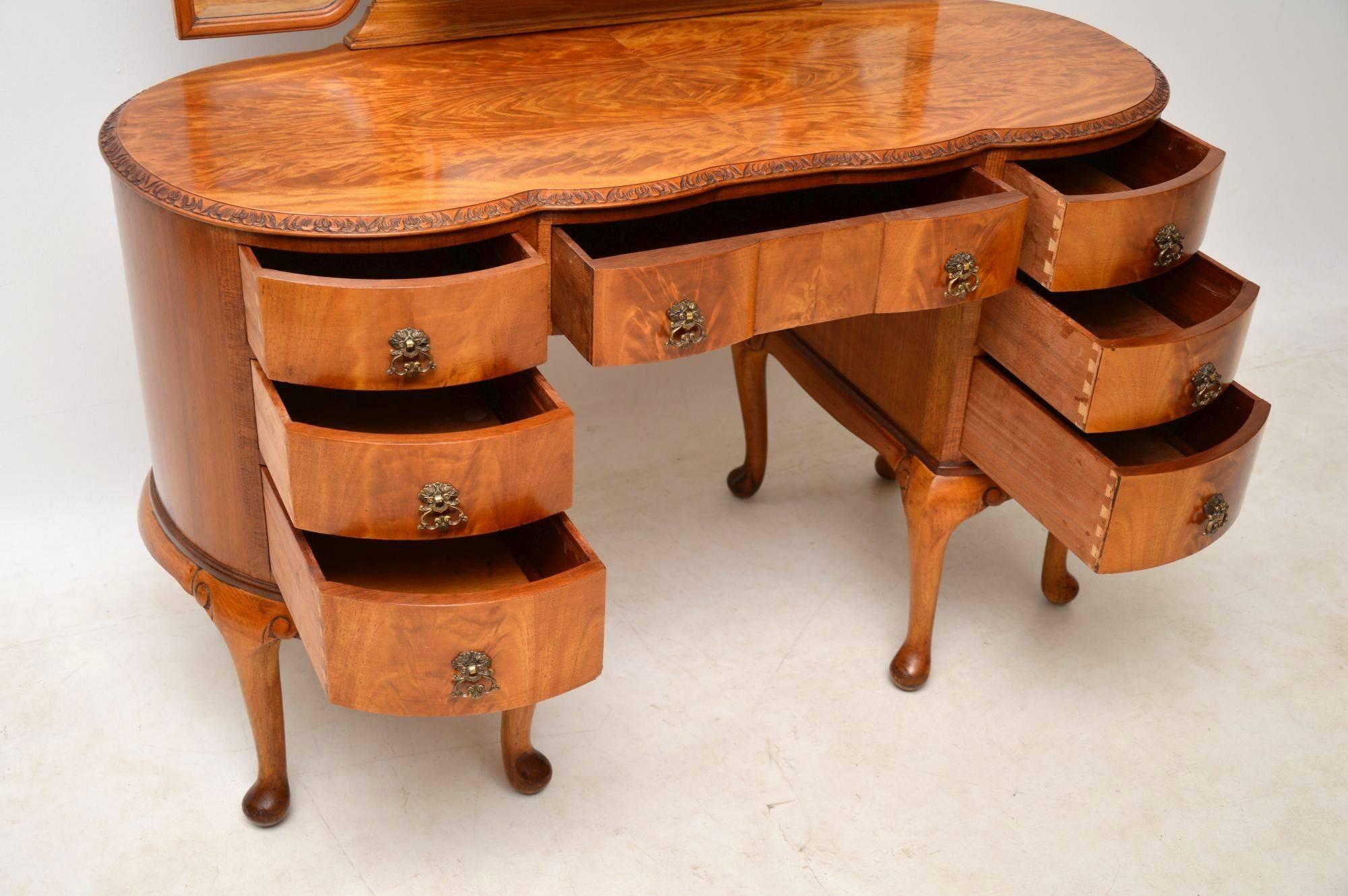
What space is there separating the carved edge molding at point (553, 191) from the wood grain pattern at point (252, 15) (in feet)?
0.50

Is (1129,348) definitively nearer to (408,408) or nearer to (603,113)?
(603,113)

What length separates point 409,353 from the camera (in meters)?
1.36

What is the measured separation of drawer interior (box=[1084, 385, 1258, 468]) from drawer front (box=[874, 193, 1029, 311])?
282 mm

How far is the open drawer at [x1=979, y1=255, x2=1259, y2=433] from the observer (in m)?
1.61

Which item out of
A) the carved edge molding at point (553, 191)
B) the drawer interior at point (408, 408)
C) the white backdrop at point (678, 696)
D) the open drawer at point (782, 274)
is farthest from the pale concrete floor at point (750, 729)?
the carved edge molding at point (553, 191)

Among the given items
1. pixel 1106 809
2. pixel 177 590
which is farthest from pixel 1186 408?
pixel 177 590

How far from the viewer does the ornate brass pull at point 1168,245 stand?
168cm

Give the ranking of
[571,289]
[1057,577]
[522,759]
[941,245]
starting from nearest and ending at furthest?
[571,289], [941,245], [522,759], [1057,577]

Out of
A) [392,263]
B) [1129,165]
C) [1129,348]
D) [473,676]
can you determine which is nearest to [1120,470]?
[1129,348]

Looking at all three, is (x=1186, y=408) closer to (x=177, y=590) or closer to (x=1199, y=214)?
(x=1199, y=214)

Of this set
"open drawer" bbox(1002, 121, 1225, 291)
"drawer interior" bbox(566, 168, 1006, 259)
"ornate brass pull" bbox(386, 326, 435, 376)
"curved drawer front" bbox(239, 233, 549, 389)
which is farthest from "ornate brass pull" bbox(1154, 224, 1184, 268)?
"ornate brass pull" bbox(386, 326, 435, 376)

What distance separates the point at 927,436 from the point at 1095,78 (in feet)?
1.67

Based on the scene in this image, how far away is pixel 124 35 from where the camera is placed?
1918 mm

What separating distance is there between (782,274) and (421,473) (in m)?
0.44
